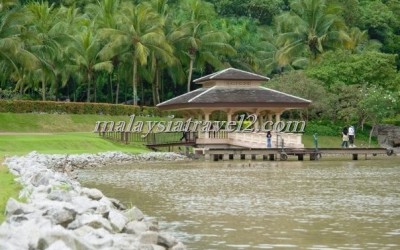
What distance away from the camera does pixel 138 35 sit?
5922 cm

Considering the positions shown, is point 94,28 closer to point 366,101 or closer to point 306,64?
point 306,64

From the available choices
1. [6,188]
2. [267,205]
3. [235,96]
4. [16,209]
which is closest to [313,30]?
[235,96]

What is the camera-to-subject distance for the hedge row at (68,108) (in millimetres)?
52625

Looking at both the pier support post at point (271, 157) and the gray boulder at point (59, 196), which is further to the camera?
the pier support post at point (271, 157)

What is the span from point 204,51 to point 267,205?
46.9 m

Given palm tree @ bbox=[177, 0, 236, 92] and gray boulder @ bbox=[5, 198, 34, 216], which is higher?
palm tree @ bbox=[177, 0, 236, 92]

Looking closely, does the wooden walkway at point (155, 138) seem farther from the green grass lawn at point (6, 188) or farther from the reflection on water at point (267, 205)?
the green grass lawn at point (6, 188)

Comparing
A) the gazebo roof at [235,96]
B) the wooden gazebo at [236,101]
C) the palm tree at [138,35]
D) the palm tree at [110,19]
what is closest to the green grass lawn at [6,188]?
the wooden gazebo at [236,101]

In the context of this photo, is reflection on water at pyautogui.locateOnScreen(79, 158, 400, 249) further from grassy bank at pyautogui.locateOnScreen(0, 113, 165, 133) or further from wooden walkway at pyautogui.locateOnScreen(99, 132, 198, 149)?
grassy bank at pyautogui.locateOnScreen(0, 113, 165, 133)

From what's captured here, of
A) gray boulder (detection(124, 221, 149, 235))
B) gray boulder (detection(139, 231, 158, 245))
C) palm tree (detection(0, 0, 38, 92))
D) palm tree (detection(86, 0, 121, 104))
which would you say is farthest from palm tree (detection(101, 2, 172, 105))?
gray boulder (detection(139, 231, 158, 245))

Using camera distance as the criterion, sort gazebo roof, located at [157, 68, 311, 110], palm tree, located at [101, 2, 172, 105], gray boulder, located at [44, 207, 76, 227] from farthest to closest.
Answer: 1. palm tree, located at [101, 2, 172, 105]
2. gazebo roof, located at [157, 68, 311, 110]
3. gray boulder, located at [44, 207, 76, 227]

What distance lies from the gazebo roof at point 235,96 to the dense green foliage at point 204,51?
26.7 feet

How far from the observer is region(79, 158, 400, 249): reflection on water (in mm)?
13383

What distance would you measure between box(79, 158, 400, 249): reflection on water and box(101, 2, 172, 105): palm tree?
28.2 metres
